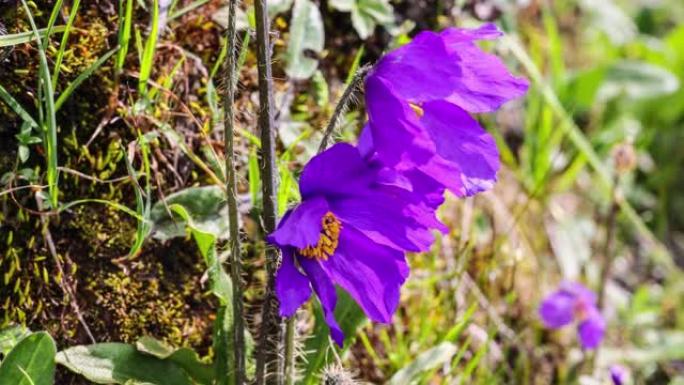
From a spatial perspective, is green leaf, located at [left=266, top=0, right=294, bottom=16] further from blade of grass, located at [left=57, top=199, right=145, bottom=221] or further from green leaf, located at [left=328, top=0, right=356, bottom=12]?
blade of grass, located at [left=57, top=199, right=145, bottom=221]

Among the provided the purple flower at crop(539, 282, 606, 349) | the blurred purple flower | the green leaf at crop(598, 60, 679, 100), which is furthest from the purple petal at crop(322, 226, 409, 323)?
the green leaf at crop(598, 60, 679, 100)

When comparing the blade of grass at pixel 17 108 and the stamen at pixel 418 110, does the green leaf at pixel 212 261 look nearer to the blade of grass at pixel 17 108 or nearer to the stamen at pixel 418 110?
the blade of grass at pixel 17 108

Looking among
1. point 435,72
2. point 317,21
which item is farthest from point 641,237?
point 435,72

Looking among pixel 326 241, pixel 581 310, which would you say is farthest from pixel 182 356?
pixel 581 310

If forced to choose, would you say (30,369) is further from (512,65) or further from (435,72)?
(512,65)

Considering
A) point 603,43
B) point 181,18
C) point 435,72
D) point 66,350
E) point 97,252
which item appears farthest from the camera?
point 603,43

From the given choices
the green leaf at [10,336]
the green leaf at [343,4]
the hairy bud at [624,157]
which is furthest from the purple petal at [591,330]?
the green leaf at [10,336]
